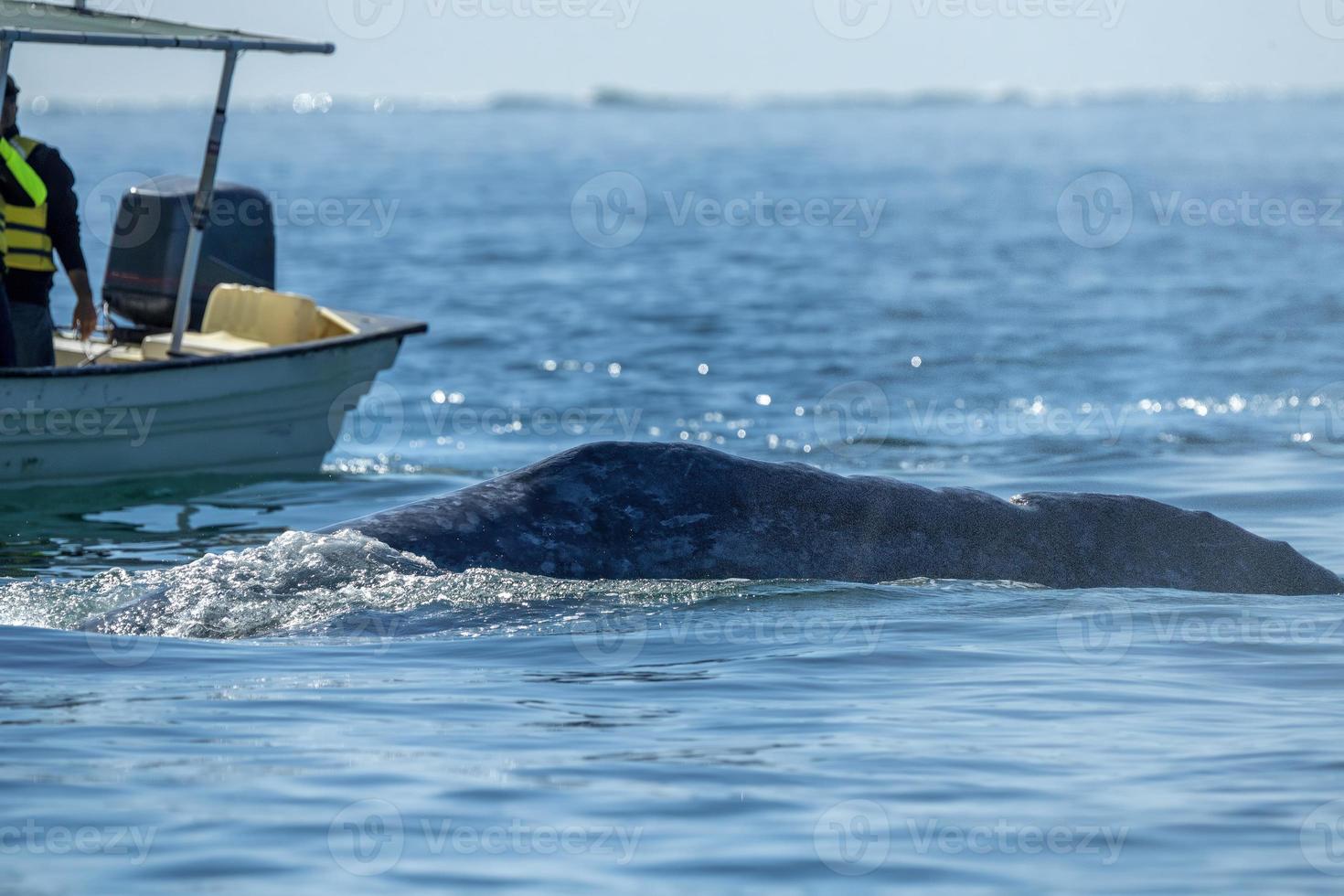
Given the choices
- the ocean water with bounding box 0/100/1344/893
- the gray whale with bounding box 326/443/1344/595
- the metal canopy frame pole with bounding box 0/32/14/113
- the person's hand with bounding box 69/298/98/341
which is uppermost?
the metal canopy frame pole with bounding box 0/32/14/113

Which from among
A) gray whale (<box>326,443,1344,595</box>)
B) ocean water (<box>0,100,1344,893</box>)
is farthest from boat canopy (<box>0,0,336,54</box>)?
gray whale (<box>326,443,1344,595</box>)

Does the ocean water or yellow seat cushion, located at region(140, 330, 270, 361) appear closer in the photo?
the ocean water

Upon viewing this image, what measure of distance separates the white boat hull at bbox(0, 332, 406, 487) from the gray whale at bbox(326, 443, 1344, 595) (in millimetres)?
4471

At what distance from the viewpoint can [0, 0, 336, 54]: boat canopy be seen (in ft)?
35.9

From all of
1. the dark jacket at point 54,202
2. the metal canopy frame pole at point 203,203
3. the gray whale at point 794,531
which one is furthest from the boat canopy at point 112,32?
the gray whale at point 794,531

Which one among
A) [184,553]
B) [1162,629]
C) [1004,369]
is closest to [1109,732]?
[1162,629]

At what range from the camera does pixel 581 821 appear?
206 inches

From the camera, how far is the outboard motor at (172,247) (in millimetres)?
13492

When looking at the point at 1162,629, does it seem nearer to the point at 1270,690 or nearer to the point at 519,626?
the point at 1270,690

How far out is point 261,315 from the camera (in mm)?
13773

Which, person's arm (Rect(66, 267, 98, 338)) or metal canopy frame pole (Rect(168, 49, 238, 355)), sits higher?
metal canopy frame pole (Rect(168, 49, 238, 355))

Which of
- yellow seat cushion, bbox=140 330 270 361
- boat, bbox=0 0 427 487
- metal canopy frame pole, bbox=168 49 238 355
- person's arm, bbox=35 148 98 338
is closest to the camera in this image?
person's arm, bbox=35 148 98 338

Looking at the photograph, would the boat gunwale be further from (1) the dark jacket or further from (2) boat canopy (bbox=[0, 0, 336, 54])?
(2) boat canopy (bbox=[0, 0, 336, 54])

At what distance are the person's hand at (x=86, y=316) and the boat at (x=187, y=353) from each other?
0.91 ft
